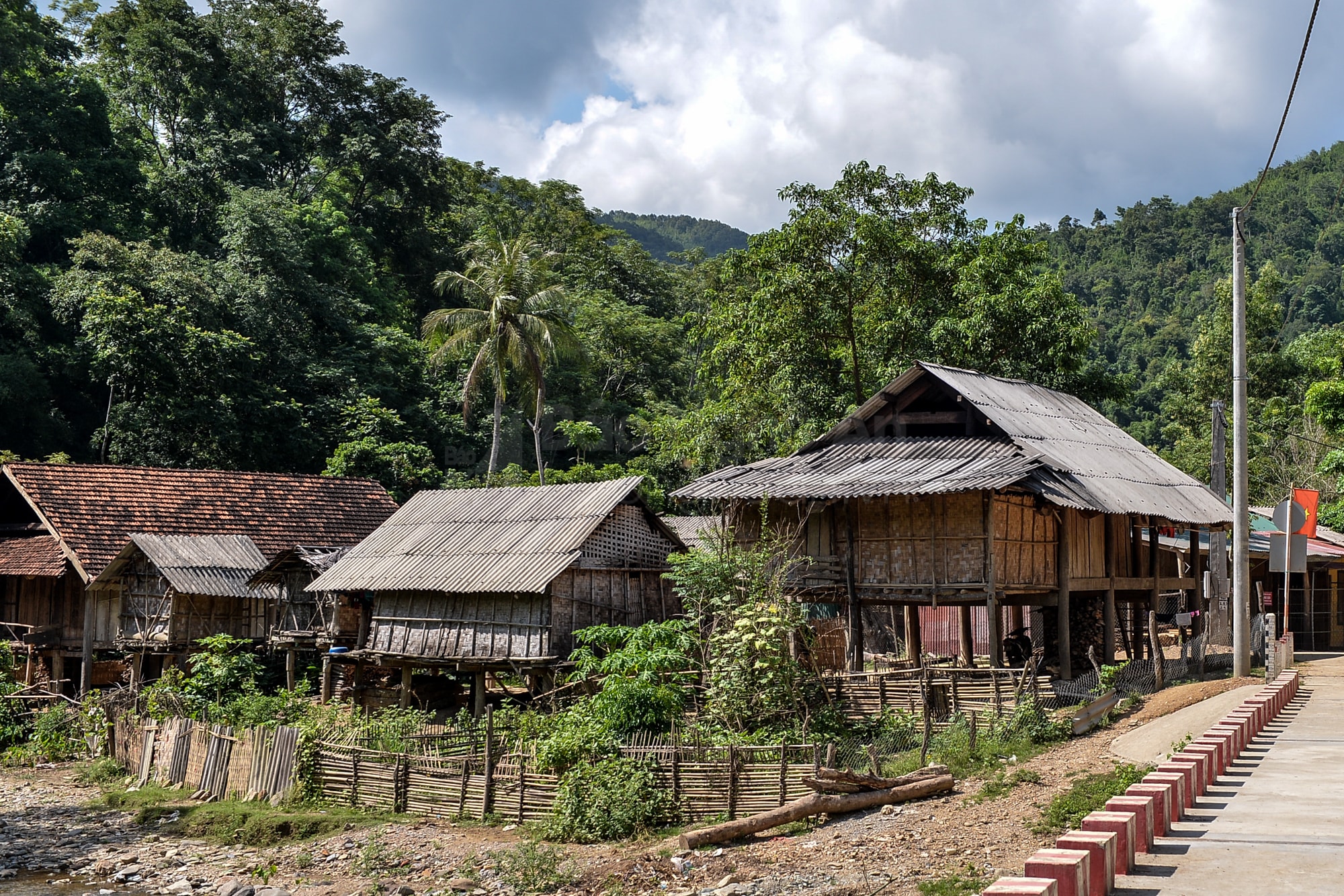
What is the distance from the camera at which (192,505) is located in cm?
2973

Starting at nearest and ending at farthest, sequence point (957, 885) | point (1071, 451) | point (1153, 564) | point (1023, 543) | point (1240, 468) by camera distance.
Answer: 1. point (957, 885)
2. point (1240, 468)
3. point (1023, 543)
4. point (1071, 451)
5. point (1153, 564)

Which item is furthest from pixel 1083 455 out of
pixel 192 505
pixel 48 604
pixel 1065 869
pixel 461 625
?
pixel 48 604

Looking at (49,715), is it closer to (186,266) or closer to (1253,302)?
(186,266)

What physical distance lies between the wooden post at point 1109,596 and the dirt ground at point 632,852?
458 centimetres

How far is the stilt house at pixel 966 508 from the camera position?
19.6 metres

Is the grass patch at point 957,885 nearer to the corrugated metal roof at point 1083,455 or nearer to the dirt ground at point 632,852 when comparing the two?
the dirt ground at point 632,852

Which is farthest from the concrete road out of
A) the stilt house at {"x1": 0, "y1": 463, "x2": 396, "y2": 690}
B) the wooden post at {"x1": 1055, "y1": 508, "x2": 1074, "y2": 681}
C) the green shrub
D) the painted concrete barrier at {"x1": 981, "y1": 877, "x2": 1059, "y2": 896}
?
the stilt house at {"x1": 0, "y1": 463, "x2": 396, "y2": 690}

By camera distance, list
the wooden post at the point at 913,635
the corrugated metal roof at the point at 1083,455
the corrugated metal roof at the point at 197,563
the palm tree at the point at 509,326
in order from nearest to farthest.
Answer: the corrugated metal roof at the point at 1083,455
the wooden post at the point at 913,635
the corrugated metal roof at the point at 197,563
the palm tree at the point at 509,326

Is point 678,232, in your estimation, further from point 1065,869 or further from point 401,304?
point 1065,869

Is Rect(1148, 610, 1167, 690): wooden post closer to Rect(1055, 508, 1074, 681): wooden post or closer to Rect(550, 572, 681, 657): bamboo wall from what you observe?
Rect(1055, 508, 1074, 681): wooden post

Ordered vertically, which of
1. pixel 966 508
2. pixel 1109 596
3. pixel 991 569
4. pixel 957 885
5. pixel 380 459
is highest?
pixel 380 459

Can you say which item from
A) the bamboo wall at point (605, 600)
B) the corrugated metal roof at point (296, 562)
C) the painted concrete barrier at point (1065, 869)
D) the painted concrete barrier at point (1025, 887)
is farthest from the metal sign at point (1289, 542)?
the corrugated metal roof at point (296, 562)

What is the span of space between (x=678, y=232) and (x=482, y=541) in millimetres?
145149

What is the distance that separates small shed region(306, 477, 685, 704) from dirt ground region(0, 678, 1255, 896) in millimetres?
5797
